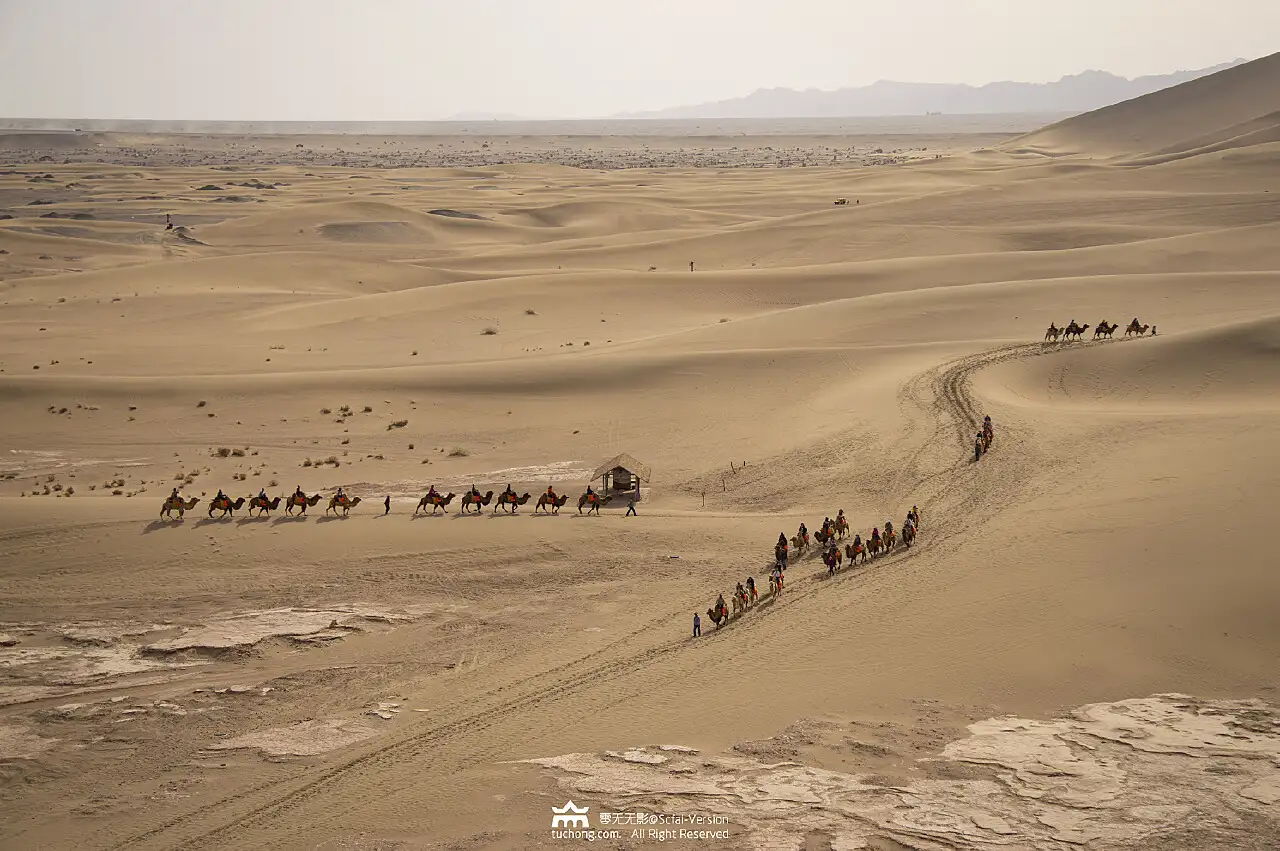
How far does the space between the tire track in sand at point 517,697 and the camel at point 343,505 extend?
7.13m

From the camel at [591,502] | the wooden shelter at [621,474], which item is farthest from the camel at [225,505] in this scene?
the wooden shelter at [621,474]

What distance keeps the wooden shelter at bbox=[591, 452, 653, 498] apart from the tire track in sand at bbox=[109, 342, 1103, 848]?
210 inches

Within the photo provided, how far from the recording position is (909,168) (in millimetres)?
98062

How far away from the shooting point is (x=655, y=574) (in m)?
18.8

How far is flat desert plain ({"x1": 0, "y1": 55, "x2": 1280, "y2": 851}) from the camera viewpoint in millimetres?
12094

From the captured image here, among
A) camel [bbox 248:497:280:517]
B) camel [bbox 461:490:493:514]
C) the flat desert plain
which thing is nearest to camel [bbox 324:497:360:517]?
the flat desert plain

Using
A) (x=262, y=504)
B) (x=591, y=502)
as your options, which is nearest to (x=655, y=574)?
(x=591, y=502)

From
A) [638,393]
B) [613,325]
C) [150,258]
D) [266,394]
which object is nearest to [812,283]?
[613,325]

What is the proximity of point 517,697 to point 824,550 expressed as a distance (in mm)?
6959

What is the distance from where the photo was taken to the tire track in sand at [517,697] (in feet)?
39.6

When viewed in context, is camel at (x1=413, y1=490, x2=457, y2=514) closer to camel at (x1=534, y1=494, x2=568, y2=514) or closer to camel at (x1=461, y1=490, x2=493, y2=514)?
camel at (x1=461, y1=490, x2=493, y2=514)

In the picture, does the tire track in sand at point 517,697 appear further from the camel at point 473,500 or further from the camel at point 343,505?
the camel at point 343,505

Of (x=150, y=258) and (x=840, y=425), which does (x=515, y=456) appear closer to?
(x=840, y=425)

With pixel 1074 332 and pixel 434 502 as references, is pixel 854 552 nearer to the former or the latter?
pixel 434 502
